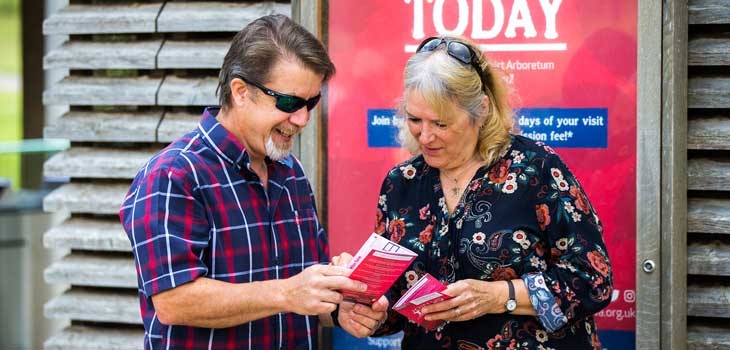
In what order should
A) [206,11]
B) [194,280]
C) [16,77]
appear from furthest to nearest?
[16,77], [206,11], [194,280]

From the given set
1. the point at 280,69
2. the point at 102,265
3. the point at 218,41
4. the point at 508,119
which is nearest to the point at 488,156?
the point at 508,119

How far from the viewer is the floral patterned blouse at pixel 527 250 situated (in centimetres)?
288

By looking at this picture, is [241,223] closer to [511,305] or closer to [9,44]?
[511,305]

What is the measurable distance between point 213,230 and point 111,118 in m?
1.84

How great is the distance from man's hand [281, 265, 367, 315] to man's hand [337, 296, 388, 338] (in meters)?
0.27

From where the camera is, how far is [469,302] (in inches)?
111

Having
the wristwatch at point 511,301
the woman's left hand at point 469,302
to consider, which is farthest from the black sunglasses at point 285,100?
the wristwatch at point 511,301

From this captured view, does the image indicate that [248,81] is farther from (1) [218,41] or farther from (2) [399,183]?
(1) [218,41]

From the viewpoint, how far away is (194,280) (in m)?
2.63

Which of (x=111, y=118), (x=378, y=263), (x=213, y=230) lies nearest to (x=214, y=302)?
(x=213, y=230)

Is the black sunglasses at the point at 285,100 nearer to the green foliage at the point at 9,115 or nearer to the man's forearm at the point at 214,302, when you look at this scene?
the man's forearm at the point at 214,302

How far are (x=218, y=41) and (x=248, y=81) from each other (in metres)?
1.52

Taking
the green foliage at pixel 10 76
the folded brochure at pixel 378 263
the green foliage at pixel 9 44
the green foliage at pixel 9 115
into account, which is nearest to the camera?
the folded brochure at pixel 378 263

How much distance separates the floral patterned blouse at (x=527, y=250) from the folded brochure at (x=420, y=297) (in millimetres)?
187
